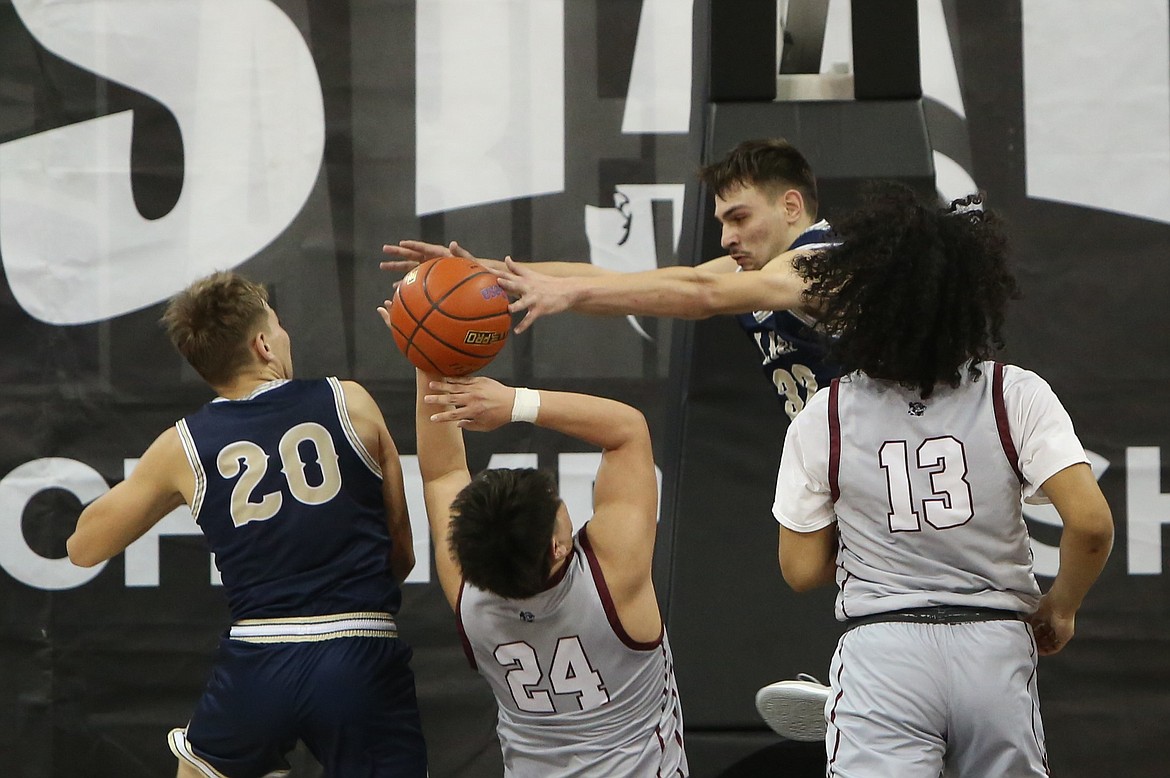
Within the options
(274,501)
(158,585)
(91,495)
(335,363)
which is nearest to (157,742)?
(158,585)

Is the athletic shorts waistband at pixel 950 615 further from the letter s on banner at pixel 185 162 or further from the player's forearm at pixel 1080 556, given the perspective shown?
the letter s on banner at pixel 185 162

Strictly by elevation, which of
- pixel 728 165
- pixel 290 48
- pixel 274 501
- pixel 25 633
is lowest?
pixel 25 633

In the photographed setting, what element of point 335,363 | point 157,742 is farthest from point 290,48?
point 157,742

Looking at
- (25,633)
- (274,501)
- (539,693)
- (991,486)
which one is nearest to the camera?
(991,486)

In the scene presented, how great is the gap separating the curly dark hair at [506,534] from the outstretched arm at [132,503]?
1148 mm

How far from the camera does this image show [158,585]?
4891 mm

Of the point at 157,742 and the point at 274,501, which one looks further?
the point at 157,742

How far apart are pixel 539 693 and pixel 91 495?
2997 mm

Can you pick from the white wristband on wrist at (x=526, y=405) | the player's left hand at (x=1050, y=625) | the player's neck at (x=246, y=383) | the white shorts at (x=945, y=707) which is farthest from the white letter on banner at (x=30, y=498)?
the player's left hand at (x=1050, y=625)

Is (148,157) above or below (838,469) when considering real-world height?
above

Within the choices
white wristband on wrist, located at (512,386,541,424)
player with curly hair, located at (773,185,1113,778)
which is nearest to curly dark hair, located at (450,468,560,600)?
white wristband on wrist, located at (512,386,541,424)

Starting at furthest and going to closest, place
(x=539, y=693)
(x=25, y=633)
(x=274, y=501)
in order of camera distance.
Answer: (x=25, y=633) → (x=274, y=501) → (x=539, y=693)

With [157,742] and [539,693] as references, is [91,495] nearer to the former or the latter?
[157,742]

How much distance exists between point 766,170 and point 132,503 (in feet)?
6.60
